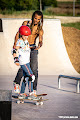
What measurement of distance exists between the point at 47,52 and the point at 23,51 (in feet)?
45.9

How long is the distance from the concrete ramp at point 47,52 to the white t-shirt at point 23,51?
39.5 feet

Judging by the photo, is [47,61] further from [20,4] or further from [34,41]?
[20,4]

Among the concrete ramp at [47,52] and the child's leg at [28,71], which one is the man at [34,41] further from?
the concrete ramp at [47,52]

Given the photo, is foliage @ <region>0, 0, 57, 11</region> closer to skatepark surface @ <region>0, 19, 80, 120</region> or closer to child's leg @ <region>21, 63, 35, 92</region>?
skatepark surface @ <region>0, 19, 80, 120</region>

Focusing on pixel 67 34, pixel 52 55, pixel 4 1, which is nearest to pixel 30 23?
pixel 52 55

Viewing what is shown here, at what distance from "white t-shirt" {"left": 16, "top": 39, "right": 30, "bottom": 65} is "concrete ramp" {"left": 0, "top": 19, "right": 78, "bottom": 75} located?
12.0 metres

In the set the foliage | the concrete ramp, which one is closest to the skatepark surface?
the concrete ramp

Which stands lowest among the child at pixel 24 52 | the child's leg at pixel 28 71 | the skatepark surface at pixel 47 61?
the skatepark surface at pixel 47 61

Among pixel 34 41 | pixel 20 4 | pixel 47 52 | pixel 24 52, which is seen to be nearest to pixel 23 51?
A: pixel 24 52

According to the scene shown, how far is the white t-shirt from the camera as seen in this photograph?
10.6 metres

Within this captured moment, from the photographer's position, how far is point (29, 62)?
11008 mm

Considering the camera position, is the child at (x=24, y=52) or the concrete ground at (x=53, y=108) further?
the child at (x=24, y=52)

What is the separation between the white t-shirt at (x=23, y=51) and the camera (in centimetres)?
1065

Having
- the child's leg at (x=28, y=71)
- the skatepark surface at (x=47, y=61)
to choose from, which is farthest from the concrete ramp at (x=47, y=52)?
the child's leg at (x=28, y=71)
